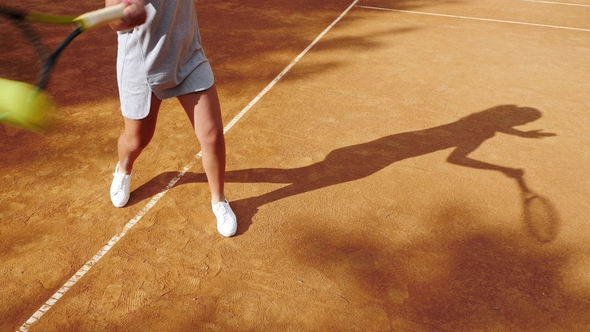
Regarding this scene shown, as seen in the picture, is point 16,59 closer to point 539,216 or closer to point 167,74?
point 167,74

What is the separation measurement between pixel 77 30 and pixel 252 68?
3.83 meters

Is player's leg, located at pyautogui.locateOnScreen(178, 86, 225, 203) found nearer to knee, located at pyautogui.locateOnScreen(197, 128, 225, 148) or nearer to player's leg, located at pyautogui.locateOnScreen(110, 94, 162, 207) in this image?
knee, located at pyautogui.locateOnScreen(197, 128, 225, 148)

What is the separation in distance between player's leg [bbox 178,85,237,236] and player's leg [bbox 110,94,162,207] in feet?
0.75

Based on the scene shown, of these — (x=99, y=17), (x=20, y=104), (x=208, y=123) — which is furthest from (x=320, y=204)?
(x=20, y=104)

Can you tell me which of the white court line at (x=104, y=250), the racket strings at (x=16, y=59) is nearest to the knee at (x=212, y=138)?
the white court line at (x=104, y=250)

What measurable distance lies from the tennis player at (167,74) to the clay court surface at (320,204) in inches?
20.0

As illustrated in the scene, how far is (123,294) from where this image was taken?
2.85 meters

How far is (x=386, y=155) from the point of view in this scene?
4285 mm

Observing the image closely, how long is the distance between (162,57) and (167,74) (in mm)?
88

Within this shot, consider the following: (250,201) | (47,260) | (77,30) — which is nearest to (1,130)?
(47,260)

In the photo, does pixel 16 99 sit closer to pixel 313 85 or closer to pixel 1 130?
pixel 1 130

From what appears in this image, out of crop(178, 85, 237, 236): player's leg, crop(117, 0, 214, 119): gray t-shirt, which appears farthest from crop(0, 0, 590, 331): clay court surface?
crop(117, 0, 214, 119): gray t-shirt

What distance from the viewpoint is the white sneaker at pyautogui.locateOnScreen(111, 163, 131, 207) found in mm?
3512

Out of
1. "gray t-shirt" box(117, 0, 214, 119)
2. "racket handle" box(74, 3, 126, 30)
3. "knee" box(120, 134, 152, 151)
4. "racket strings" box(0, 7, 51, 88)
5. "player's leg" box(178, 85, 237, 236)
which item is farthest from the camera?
"racket strings" box(0, 7, 51, 88)
